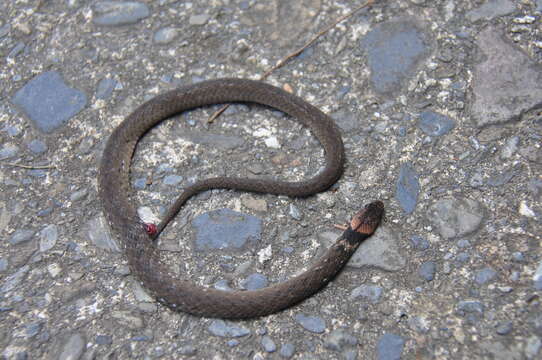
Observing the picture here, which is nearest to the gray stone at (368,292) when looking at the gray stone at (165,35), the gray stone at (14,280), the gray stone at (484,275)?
the gray stone at (484,275)

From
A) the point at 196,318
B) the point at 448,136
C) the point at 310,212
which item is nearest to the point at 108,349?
the point at 196,318

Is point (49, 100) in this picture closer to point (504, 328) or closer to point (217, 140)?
point (217, 140)

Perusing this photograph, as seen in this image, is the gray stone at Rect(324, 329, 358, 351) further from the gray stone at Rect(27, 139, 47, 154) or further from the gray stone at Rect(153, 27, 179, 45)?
the gray stone at Rect(153, 27, 179, 45)

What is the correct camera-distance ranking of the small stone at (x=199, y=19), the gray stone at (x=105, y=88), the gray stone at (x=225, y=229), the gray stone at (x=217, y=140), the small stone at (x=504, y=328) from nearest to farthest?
the small stone at (x=504, y=328) → the gray stone at (x=225, y=229) → the gray stone at (x=217, y=140) → the gray stone at (x=105, y=88) → the small stone at (x=199, y=19)

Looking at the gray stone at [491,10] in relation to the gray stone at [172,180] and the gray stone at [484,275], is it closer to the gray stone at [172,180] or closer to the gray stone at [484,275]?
the gray stone at [484,275]

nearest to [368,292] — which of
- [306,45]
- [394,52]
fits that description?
[394,52]

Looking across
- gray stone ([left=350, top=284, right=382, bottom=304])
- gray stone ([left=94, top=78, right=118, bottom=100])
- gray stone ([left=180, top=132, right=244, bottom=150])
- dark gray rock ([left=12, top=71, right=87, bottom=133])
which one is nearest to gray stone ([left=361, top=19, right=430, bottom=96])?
gray stone ([left=180, top=132, right=244, bottom=150])

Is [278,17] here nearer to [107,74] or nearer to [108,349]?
[107,74]
